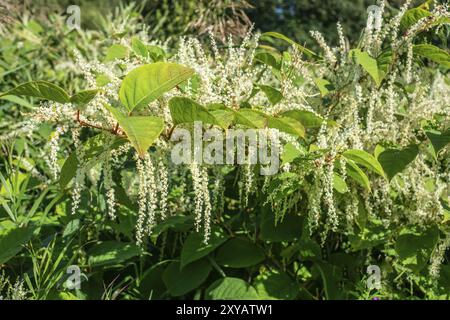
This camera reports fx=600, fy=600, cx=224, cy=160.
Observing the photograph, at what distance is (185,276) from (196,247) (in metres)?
0.16

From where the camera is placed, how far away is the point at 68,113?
5.78ft

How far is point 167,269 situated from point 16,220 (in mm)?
638

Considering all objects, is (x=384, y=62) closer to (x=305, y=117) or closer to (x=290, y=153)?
(x=305, y=117)

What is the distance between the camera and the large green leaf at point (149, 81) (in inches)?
65.8

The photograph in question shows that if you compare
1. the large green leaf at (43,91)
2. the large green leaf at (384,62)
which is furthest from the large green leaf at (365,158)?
the large green leaf at (43,91)

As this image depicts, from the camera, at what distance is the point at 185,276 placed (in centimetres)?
239

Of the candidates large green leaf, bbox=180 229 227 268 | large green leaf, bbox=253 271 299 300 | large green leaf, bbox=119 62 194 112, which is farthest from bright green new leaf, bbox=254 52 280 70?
large green leaf, bbox=253 271 299 300

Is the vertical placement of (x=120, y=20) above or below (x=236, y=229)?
above

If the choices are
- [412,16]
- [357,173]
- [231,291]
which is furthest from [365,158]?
[231,291]

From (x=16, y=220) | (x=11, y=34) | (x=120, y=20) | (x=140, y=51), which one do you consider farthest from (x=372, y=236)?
(x=11, y=34)

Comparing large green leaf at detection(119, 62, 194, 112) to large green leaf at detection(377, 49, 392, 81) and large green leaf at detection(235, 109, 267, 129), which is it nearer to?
large green leaf at detection(235, 109, 267, 129)

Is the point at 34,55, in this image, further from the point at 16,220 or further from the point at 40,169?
the point at 16,220

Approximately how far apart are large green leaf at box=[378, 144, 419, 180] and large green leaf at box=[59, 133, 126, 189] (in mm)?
935

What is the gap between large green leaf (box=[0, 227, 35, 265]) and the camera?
2.27 m
